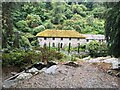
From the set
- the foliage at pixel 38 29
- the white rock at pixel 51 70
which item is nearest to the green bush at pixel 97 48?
the white rock at pixel 51 70

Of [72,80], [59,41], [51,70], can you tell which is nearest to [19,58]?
[51,70]

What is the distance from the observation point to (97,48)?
411 cm

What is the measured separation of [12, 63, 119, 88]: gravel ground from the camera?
4.03 meters

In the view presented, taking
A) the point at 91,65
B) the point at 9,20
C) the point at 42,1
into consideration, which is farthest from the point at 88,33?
the point at 9,20

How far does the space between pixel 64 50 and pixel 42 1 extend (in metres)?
A: 0.68

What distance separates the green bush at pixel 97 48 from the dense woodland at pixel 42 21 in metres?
0.03

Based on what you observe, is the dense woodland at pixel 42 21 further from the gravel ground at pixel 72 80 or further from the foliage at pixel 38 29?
the gravel ground at pixel 72 80

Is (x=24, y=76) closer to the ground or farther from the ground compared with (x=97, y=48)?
closer to the ground

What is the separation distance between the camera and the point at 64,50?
4.16 m

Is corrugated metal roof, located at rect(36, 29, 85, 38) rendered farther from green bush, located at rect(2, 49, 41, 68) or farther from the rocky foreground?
the rocky foreground

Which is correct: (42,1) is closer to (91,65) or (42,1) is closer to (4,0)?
(4,0)

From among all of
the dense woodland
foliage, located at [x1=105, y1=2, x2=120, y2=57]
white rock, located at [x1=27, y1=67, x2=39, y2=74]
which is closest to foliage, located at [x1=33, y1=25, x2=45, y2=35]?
the dense woodland

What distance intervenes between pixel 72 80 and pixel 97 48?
51 centimetres

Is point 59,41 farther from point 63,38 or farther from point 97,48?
point 97,48
